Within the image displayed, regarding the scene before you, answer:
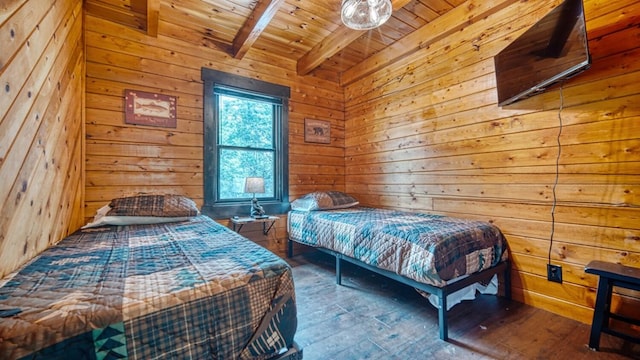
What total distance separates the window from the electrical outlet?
264 centimetres

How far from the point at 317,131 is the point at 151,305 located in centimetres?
318

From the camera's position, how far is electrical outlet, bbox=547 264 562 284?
76.7 inches

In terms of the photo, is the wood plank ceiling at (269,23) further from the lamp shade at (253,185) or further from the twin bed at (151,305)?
the twin bed at (151,305)

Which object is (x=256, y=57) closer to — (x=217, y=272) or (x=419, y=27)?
(x=419, y=27)

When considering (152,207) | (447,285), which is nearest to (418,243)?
(447,285)

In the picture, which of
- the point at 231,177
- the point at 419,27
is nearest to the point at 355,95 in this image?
the point at 419,27

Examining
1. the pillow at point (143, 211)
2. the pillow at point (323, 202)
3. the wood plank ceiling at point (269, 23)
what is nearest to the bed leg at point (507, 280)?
the pillow at point (323, 202)

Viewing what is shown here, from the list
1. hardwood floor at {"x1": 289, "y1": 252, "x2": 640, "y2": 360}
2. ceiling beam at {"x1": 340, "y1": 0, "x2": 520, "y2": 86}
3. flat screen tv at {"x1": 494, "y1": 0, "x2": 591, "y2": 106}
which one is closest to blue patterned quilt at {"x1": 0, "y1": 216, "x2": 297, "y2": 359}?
hardwood floor at {"x1": 289, "y1": 252, "x2": 640, "y2": 360}

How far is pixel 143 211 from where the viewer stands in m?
2.22

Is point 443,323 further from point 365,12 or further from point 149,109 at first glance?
point 149,109

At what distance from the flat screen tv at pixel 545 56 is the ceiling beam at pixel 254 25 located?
6.17 feet

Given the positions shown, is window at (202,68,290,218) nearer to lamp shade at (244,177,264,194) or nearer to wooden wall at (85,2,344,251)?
wooden wall at (85,2,344,251)

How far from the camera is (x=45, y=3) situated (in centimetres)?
145

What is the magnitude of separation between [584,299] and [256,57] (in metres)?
3.82
